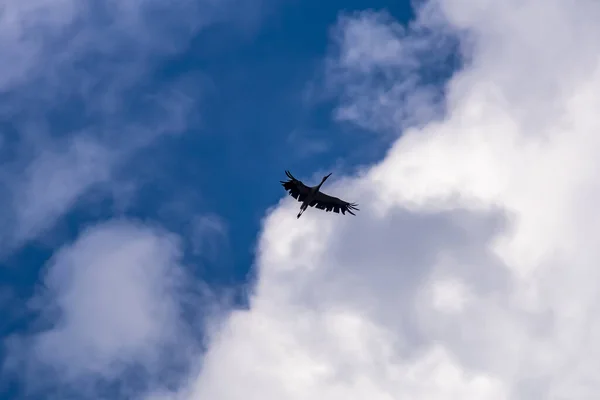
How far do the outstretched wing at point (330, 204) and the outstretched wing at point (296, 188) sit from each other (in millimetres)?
2215

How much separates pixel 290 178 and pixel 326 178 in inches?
240

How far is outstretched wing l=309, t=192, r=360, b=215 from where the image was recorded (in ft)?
624

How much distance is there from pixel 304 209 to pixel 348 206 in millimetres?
7011

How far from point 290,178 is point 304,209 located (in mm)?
6312

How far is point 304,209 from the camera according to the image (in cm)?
18975

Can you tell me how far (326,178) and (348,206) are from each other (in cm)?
606

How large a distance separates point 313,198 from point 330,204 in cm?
319

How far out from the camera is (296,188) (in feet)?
617

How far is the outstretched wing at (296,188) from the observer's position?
187000 millimetres

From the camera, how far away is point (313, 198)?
18975 centimetres

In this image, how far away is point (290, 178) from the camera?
186 meters

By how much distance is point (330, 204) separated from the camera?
19125 centimetres

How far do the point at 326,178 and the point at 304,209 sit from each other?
5911 mm

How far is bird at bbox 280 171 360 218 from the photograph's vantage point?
7382 inches
